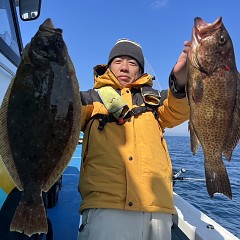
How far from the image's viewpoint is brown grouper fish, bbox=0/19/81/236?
1640 millimetres

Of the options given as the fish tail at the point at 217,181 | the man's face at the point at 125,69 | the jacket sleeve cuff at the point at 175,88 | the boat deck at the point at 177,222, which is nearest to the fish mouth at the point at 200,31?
the jacket sleeve cuff at the point at 175,88

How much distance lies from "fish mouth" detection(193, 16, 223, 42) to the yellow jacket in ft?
2.06

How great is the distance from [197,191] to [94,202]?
9390 millimetres

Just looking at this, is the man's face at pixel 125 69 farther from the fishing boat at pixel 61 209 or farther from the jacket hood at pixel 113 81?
the fishing boat at pixel 61 209

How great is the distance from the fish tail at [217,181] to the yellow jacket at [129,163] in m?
0.69

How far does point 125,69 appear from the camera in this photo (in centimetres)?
318

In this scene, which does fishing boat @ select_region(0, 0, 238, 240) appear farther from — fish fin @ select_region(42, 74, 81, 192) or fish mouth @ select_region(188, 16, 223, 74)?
fish mouth @ select_region(188, 16, 223, 74)

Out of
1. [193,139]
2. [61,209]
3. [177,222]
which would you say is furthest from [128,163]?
[61,209]

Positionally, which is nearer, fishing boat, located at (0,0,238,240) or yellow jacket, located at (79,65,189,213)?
yellow jacket, located at (79,65,189,213)

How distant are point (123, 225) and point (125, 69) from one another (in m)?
1.62

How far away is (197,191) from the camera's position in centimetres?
1105

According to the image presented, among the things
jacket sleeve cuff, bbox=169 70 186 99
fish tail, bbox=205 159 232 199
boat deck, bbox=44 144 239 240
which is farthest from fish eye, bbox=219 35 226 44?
boat deck, bbox=44 144 239 240

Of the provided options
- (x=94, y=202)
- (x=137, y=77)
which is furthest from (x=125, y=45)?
(x=94, y=202)

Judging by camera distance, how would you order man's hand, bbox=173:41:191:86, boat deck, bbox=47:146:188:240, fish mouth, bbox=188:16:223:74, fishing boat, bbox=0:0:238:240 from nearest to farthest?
fish mouth, bbox=188:16:223:74 < man's hand, bbox=173:41:191:86 < fishing boat, bbox=0:0:238:240 < boat deck, bbox=47:146:188:240
